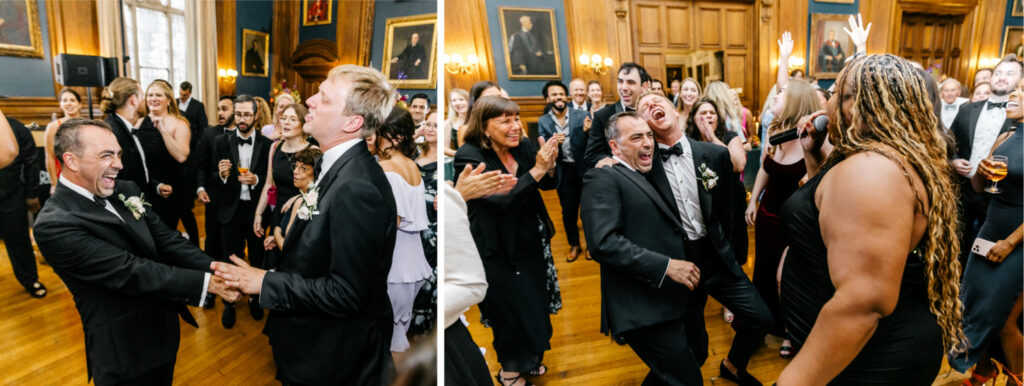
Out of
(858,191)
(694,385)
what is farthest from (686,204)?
(858,191)

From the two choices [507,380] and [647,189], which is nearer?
[647,189]

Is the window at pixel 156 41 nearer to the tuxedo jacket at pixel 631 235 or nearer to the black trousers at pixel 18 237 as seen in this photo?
the black trousers at pixel 18 237

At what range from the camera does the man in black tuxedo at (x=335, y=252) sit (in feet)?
3.45

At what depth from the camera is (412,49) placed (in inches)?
52.1

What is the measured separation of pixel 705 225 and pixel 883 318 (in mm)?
835

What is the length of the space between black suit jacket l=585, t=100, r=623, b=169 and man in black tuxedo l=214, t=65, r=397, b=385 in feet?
4.58

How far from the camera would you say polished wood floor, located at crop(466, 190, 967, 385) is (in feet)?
6.40

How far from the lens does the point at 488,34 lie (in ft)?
5.14

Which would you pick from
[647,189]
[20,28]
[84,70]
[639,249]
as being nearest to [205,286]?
[84,70]

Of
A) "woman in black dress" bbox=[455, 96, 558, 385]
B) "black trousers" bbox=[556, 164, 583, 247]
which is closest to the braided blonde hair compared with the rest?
"woman in black dress" bbox=[455, 96, 558, 385]

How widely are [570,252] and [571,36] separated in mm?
1977

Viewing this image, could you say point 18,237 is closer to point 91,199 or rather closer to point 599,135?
point 91,199

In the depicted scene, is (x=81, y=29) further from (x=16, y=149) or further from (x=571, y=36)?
(x=571, y=36)

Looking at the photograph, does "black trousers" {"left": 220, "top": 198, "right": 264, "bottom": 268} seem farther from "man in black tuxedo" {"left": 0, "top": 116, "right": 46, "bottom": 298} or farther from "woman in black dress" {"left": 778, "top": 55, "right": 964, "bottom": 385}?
"woman in black dress" {"left": 778, "top": 55, "right": 964, "bottom": 385}
